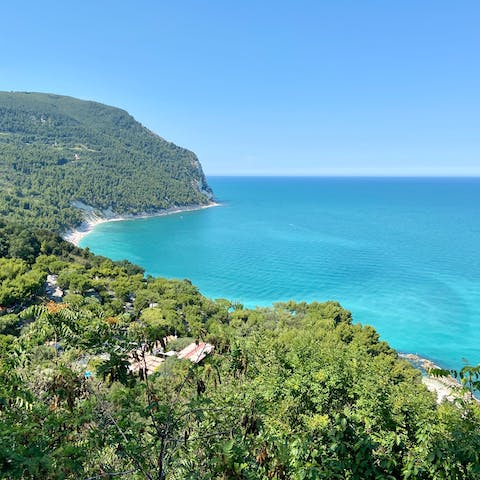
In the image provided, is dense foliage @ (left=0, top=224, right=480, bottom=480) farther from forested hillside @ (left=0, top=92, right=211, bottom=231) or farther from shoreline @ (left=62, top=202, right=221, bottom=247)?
forested hillside @ (left=0, top=92, right=211, bottom=231)

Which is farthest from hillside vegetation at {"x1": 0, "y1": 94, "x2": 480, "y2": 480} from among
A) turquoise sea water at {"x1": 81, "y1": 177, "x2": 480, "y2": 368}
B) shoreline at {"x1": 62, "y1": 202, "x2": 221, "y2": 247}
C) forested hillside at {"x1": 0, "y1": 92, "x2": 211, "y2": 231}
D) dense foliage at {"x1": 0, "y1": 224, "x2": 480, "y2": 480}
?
forested hillside at {"x1": 0, "y1": 92, "x2": 211, "y2": 231}

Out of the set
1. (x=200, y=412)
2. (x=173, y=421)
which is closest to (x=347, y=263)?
(x=200, y=412)

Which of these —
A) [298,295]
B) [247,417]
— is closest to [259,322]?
[298,295]

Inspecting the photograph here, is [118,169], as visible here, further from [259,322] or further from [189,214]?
[259,322]

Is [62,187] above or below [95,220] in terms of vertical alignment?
above

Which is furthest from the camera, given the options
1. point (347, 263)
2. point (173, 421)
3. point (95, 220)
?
point (95, 220)

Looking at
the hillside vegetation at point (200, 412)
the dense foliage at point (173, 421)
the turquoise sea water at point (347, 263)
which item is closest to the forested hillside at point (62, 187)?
the turquoise sea water at point (347, 263)

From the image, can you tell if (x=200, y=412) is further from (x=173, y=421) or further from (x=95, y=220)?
(x=95, y=220)
